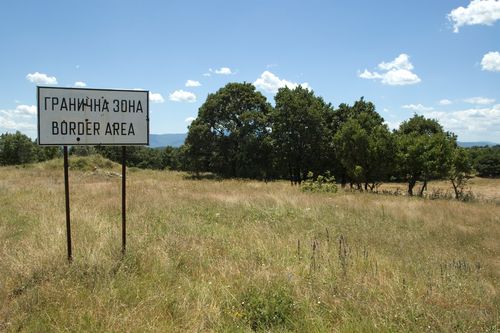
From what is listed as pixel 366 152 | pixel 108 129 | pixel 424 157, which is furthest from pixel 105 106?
pixel 366 152

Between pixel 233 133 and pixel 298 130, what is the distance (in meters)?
6.88

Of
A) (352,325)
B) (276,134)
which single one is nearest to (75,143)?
(352,325)

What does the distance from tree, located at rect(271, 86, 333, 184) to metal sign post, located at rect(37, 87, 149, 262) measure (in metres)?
31.3

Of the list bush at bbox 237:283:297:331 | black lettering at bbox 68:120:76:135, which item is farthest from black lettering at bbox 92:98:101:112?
bush at bbox 237:283:297:331

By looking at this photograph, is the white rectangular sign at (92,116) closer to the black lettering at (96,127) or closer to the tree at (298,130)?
the black lettering at (96,127)

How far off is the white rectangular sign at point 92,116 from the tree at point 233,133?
32.5 metres

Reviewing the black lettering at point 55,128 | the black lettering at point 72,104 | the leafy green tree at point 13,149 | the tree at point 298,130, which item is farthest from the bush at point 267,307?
the leafy green tree at point 13,149

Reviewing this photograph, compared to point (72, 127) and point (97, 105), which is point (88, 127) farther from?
point (97, 105)

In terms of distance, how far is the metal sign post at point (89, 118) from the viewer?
5121 mm

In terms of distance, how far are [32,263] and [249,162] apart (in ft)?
Result: 113

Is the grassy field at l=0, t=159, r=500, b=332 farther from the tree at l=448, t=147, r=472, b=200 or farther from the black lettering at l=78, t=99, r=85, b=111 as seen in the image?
the tree at l=448, t=147, r=472, b=200

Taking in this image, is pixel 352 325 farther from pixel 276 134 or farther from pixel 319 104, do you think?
pixel 319 104

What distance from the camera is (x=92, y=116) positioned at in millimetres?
5359

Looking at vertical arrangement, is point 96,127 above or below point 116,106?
below
